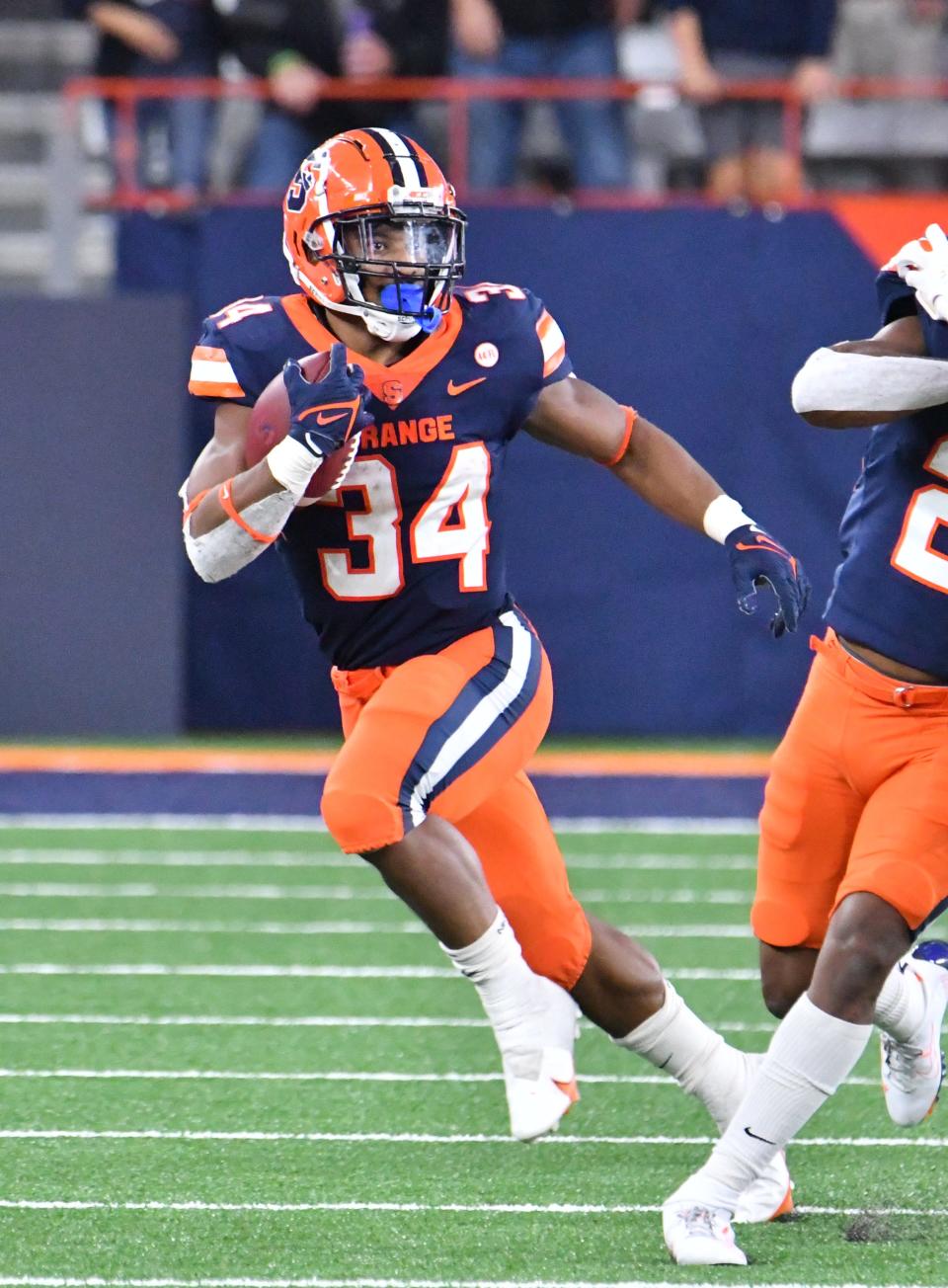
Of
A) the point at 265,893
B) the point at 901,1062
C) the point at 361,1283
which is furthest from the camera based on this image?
the point at 265,893

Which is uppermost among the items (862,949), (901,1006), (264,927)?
(862,949)

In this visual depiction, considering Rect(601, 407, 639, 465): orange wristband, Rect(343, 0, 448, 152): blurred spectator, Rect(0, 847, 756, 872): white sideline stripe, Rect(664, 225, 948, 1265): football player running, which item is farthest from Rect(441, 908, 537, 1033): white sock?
Rect(343, 0, 448, 152): blurred spectator

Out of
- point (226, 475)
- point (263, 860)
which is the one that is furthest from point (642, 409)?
point (226, 475)

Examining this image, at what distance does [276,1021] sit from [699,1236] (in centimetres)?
180

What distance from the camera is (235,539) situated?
3.22 m

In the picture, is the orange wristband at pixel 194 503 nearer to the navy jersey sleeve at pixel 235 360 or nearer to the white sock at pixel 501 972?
the navy jersey sleeve at pixel 235 360

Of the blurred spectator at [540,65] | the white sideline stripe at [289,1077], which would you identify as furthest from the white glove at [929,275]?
the blurred spectator at [540,65]

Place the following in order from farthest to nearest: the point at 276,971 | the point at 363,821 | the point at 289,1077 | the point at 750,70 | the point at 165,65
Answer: the point at 750,70 → the point at 165,65 → the point at 276,971 → the point at 289,1077 → the point at 363,821

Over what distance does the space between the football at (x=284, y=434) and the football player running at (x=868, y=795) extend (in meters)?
0.69

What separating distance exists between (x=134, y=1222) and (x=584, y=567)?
5.81 metres

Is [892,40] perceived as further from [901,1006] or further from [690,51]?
[901,1006]

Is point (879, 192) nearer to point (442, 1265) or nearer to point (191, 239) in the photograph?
point (191, 239)

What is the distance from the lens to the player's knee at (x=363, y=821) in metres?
3.16

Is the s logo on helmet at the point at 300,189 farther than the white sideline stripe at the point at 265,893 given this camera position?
No
